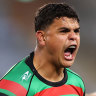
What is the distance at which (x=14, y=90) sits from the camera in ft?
7.97

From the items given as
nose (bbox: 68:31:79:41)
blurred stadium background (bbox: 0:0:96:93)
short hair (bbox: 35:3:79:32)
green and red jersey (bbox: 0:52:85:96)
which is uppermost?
short hair (bbox: 35:3:79:32)

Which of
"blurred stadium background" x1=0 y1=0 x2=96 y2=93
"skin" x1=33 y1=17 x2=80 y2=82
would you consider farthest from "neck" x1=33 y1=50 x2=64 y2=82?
"blurred stadium background" x1=0 y1=0 x2=96 y2=93

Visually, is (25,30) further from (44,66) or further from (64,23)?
(64,23)

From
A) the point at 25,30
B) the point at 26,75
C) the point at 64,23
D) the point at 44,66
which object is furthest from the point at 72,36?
the point at 25,30

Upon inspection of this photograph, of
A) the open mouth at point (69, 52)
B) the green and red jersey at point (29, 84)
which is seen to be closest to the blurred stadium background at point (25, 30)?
the green and red jersey at point (29, 84)

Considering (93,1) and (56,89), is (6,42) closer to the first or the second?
(93,1)

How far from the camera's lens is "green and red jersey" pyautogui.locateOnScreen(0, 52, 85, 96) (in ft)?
7.98

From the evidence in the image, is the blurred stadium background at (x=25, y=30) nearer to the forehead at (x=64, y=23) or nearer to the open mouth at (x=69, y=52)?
the open mouth at (x=69, y=52)

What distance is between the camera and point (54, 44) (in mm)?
2451

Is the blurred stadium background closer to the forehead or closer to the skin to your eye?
the skin

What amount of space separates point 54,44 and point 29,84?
1.30ft

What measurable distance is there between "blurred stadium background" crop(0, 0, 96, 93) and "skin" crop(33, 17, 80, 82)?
4630mm

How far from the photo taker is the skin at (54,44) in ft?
7.98

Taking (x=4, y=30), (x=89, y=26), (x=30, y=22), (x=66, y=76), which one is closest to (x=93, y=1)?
(x=89, y=26)
